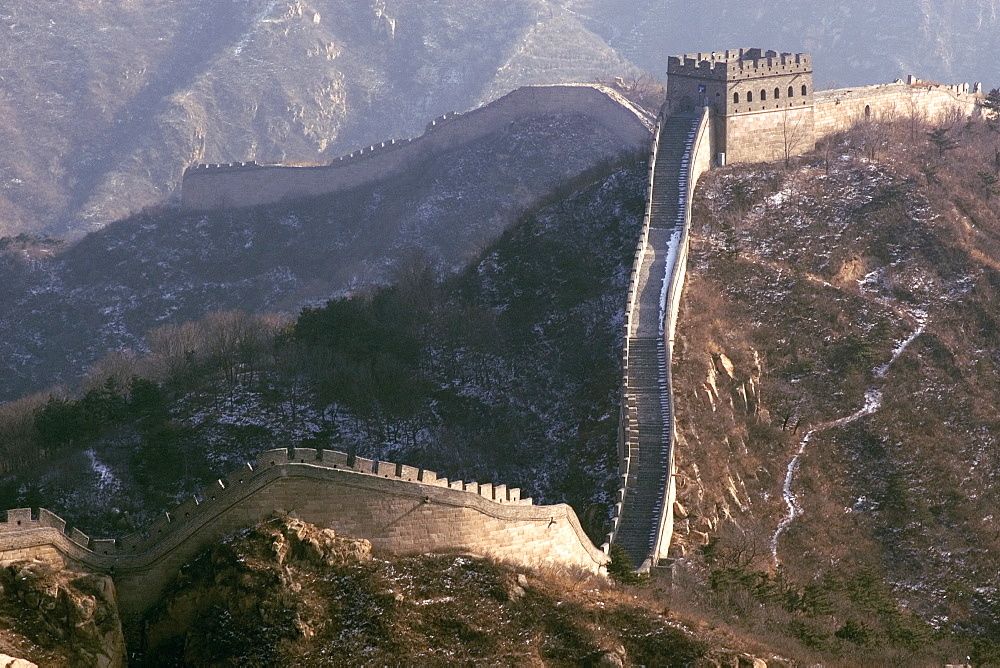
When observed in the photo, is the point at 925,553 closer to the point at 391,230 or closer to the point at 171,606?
the point at 171,606

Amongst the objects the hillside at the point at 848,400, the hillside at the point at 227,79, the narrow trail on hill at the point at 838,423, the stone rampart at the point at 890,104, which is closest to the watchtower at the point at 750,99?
the hillside at the point at 848,400

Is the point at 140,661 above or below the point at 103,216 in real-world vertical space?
below

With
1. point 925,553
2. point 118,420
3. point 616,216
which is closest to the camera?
point 925,553

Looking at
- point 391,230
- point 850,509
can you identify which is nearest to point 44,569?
point 850,509

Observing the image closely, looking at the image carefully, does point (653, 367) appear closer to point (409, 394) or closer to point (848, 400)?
point (848, 400)

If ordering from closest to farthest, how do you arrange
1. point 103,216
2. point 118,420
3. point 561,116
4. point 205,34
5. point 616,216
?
point 118,420
point 616,216
point 561,116
point 103,216
point 205,34

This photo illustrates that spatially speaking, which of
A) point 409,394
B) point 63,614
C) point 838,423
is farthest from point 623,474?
point 63,614

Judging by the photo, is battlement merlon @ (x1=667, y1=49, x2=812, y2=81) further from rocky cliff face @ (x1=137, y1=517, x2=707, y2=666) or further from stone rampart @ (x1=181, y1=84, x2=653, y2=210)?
rocky cliff face @ (x1=137, y1=517, x2=707, y2=666)
